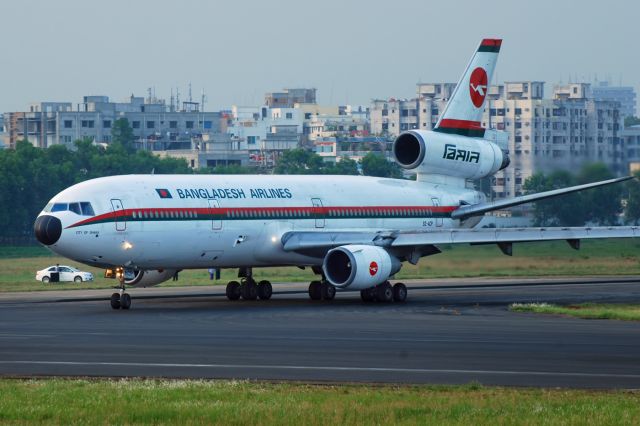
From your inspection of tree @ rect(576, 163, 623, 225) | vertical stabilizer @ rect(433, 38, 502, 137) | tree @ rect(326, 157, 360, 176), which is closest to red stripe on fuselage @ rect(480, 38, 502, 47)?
vertical stabilizer @ rect(433, 38, 502, 137)

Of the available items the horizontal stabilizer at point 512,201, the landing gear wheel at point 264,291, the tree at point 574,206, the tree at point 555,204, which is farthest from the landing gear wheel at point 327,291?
the tree at point 574,206

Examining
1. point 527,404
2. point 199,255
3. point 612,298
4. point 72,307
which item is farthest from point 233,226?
point 527,404

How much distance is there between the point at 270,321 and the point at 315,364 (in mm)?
13190

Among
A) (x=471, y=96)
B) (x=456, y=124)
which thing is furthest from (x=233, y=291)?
(x=471, y=96)

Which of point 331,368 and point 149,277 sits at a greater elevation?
point 149,277

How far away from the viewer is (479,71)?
199ft

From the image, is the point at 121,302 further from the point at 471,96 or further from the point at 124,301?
the point at 471,96

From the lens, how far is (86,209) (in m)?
46.6

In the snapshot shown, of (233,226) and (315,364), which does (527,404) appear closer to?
(315,364)

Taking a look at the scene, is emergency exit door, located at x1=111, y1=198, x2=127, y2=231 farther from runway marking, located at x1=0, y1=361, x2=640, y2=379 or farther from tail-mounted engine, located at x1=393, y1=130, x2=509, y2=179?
runway marking, located at x1=0, y1=361, x2=640, y2=379

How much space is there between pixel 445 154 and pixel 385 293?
947 centimetres

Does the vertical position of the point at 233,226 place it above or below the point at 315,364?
above

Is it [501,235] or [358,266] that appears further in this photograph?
[501,235]

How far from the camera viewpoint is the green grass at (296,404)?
21.9m
